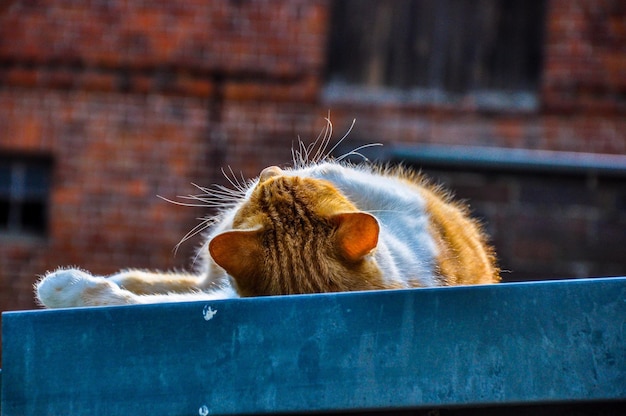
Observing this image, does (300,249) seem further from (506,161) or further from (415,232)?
(506,161)

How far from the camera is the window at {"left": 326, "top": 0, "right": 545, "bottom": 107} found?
257 inches

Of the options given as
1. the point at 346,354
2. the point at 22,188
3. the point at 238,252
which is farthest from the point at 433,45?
the point at 346,354

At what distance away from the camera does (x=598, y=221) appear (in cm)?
543

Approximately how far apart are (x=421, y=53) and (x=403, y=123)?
0.59 m

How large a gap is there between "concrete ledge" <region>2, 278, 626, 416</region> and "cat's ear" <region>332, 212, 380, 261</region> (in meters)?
0.38

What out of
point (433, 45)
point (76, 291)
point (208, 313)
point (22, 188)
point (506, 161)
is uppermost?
point (433, 45)

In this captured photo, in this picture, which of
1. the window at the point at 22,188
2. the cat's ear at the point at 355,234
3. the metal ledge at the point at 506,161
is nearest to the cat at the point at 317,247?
the cat's ear at the point at 355,234

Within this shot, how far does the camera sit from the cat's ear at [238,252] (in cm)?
179

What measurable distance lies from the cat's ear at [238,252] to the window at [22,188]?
4.97 meters

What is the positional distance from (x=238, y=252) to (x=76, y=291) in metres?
0.47

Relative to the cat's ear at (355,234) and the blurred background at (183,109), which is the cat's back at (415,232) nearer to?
the cat's ear at (355,234)

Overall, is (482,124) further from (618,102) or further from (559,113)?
(618,102)

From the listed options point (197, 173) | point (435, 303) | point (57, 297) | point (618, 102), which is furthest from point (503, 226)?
point (435, 303)

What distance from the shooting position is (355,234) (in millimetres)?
1800
